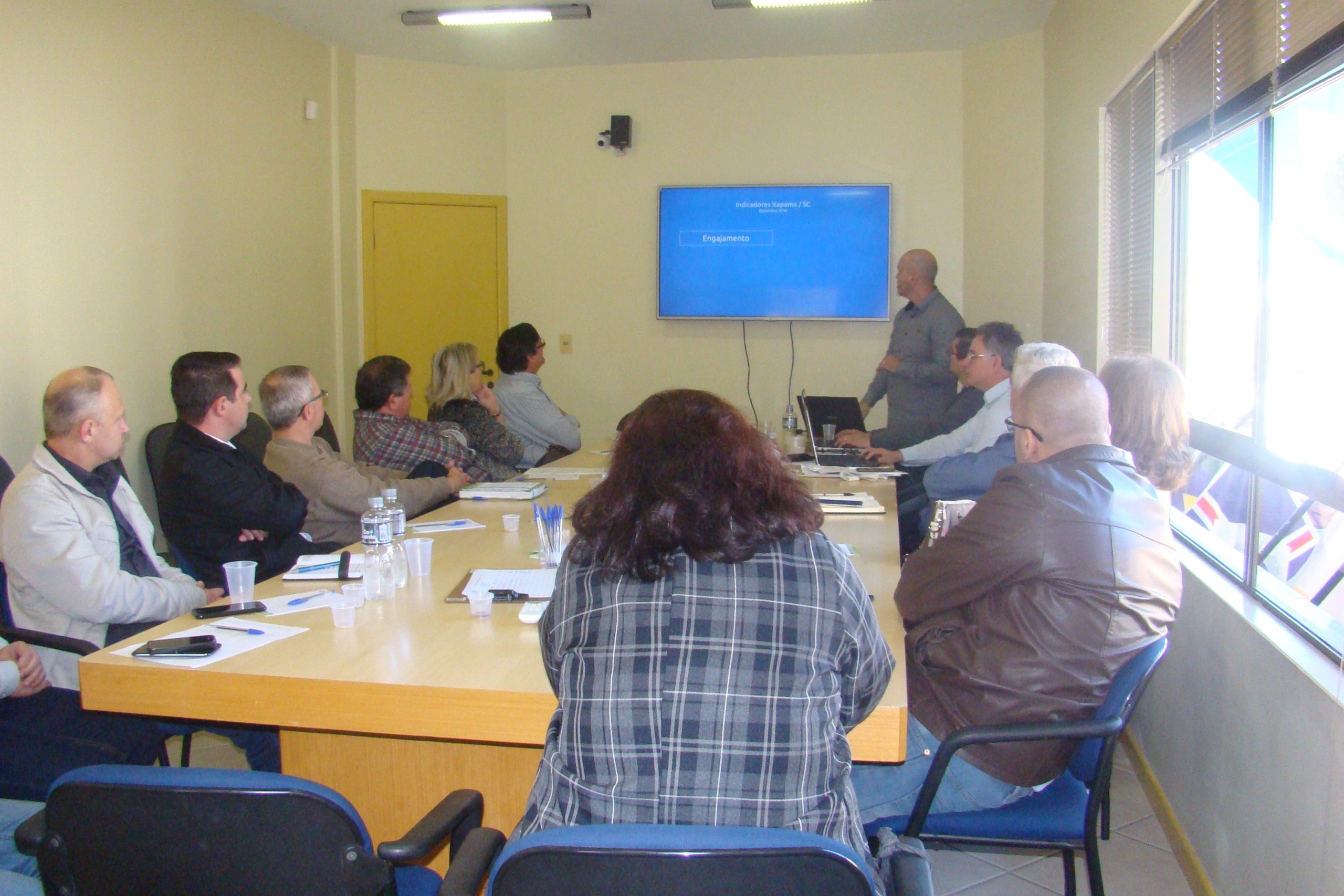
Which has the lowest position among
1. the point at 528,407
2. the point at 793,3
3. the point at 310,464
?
the point at 310,464

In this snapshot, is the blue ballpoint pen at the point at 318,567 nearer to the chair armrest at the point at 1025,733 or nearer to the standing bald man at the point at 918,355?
the chair armrest at the point at 1025,733

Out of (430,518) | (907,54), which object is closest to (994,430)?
(430,518)

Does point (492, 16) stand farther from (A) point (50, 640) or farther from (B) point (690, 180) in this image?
(A) point (50, 640)

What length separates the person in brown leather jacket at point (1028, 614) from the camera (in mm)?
1777

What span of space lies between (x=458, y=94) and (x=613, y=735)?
19.5ft

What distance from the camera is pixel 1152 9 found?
11.1 feet

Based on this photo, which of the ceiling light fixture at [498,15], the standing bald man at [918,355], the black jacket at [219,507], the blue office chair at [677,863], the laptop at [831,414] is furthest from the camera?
the standing bald man at [918,355]

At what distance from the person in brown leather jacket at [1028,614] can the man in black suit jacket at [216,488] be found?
1.92 m

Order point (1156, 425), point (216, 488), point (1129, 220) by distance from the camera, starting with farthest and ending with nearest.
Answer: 1. point (1129, 220)
2. point (216, 488)
3. point (1156, 425)

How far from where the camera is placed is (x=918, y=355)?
559 cm

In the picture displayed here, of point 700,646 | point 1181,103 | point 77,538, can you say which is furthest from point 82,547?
point 1181,103

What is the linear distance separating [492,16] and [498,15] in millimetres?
34

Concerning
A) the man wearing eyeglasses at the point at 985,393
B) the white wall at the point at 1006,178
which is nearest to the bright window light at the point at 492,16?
the white wall at the point at 1006,178

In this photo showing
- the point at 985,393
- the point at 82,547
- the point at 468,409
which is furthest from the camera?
the point at 468,409
